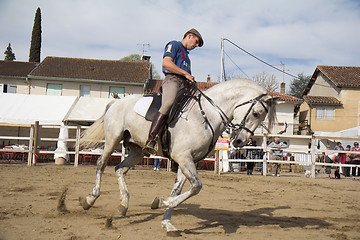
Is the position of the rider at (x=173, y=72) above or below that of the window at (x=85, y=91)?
below

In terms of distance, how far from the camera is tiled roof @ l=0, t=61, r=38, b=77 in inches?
1209

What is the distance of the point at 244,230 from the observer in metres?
4.52

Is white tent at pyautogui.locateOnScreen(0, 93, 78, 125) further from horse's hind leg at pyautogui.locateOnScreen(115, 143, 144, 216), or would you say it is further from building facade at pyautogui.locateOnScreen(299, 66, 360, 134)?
building facade at pyautogui.locateOnScreen(299, 66, 360, 134)

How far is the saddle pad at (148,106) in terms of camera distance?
483 centimetres

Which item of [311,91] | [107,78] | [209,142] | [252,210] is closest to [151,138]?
[209,142]

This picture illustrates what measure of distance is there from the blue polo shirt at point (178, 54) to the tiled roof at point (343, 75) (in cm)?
3641

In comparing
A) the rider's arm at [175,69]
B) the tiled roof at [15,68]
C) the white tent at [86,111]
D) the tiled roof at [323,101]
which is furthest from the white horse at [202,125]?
the tiled roof at [323,101]

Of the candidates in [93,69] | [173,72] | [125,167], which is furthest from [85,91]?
[173,72]

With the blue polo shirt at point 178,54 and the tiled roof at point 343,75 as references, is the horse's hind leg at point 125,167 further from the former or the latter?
the tiled roof at point 343,75

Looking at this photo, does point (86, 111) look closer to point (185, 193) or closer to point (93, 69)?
point (93, 69)

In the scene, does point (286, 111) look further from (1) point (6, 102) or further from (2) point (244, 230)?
(2) point (244, 230)

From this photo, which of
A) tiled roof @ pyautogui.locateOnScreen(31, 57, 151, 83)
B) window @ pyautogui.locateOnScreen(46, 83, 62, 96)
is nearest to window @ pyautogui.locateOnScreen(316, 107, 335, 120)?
tiled roof @ pyautogui.locateOnScreen(31, 57, 151, 83)

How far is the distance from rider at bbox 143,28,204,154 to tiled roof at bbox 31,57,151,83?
25990 mm

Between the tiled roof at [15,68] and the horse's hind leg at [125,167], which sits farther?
the tiled roof at [15,68]
